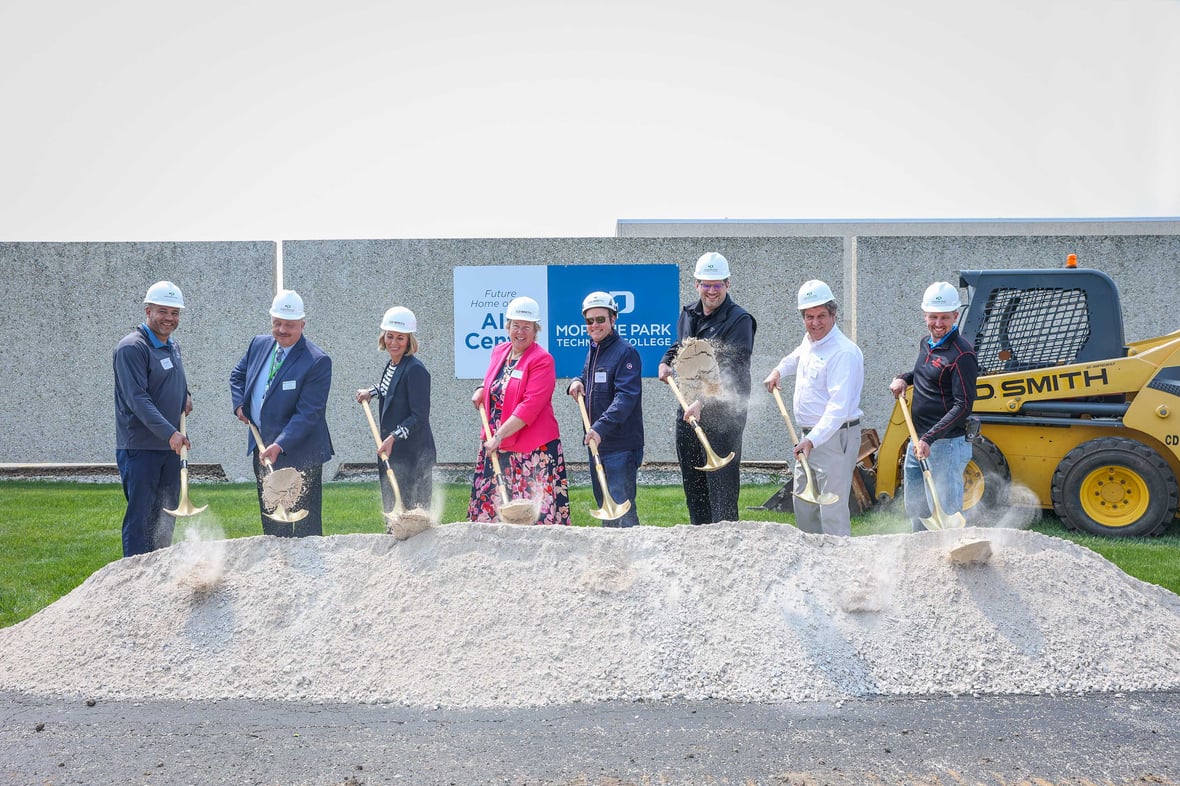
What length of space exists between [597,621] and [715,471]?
1.39m

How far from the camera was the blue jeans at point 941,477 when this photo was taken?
577 cm

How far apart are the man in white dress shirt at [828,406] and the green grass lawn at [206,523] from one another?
7.12ft

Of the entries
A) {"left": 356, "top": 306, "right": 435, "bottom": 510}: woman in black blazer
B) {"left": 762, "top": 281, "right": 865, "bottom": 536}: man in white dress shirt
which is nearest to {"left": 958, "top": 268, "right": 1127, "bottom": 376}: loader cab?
{"left": 762, "top": 281, "right": 865, "bottom": 536}: man in white dress shirt

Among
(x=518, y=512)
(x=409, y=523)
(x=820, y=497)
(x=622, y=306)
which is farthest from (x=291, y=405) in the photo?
(x=622, y=306)

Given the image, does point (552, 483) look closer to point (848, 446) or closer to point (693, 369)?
point (693, 369)

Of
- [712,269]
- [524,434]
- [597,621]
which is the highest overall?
[712,269]

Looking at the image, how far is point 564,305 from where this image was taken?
1134 centimetres

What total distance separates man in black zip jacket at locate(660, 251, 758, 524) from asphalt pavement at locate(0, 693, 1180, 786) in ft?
5.71

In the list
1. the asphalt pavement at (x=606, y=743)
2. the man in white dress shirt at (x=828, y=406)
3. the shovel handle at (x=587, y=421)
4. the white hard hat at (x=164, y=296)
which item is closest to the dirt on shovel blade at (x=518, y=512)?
the shovel handle at (x=587, y=421)

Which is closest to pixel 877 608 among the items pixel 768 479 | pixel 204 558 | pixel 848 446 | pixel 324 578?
pixel 848 446

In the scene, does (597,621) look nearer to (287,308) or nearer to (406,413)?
(406,413)

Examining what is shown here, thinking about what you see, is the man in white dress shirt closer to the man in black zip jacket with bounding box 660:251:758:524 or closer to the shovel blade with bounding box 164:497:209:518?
the man in black zip jacket with bounding box 660:251:758:524

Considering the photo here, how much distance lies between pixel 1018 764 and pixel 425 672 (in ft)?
8.32

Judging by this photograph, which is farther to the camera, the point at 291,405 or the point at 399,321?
the point at 399,321
